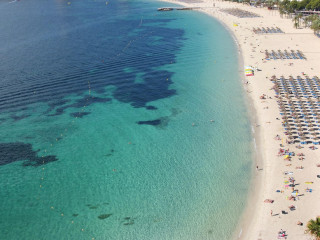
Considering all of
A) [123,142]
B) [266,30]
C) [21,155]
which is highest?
[266,30]

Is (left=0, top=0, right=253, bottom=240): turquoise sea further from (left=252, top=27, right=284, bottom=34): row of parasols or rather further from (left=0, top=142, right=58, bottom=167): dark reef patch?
(left=252, top=27, right=284, bottom=34): row of parasols

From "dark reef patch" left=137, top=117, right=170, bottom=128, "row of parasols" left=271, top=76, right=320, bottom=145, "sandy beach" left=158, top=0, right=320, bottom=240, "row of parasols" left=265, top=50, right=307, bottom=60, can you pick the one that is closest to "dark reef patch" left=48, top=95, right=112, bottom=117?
"dark reef patch" left=137, top=117, right=170, bottom=128

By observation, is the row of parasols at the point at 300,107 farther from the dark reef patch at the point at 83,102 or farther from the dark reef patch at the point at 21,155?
the dark reef patch at the point at 21,155

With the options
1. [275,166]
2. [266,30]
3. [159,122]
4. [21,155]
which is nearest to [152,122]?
[159,122]

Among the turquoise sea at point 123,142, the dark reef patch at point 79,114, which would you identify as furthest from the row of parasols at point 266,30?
the dark reef patch at point 79,114

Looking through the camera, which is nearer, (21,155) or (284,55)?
(21,155)

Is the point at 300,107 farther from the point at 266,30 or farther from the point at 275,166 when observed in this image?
the point at 266,30
